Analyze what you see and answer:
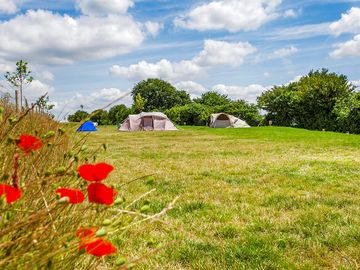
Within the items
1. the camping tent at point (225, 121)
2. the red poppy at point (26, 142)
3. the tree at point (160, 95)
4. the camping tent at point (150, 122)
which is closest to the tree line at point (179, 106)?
the tree at point (160, 95)

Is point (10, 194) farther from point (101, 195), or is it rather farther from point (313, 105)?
point (313, 105)

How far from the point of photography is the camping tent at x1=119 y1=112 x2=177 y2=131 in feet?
136

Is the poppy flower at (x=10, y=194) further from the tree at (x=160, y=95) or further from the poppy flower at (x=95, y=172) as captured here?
the tree at (x=160, y=95)

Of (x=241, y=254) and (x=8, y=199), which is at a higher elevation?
(x=8, y=199)

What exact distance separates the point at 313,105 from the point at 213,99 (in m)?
20.9

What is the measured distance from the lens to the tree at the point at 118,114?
65062 mm

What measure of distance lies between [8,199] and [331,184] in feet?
25.6

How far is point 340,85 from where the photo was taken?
40719mm

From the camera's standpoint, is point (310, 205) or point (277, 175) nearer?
point (310, 205)

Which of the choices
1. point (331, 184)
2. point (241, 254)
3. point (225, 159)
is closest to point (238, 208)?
point (241, 254)

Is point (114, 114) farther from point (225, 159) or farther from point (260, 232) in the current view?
point (260, 232)

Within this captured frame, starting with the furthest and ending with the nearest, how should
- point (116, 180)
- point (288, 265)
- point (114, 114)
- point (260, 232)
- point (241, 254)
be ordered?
point (114, 114), point (116, 180), point (260, 232), point (241, 254), point (288, 265)

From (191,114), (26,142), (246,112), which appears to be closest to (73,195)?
(26,142)

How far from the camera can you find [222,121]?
4469 centimetres
